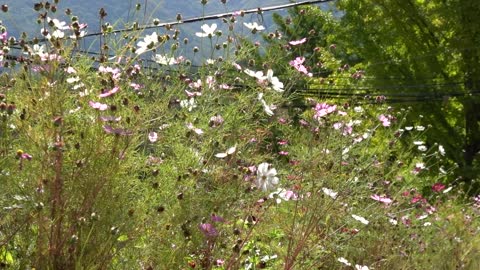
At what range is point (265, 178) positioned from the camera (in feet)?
8.78

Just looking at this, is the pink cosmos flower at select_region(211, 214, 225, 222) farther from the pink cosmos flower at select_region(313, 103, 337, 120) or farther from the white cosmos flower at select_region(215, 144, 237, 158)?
the pink cosmos flower at select_region(313, 103, 337, 120)

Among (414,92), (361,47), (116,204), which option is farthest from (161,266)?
(361,47)

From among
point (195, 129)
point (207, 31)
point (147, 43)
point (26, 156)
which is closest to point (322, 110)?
point (207, 31)

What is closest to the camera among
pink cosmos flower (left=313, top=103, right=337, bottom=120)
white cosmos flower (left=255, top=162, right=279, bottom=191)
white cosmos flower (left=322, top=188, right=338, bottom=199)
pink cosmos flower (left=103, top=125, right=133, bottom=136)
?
pink cosmos flower (left=103, top=125, right=133, bottom=136)

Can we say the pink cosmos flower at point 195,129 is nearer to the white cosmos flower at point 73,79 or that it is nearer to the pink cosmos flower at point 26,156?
the white cosmos flower at point 73,79

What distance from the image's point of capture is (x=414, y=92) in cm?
1138

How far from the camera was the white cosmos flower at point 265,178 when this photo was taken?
8.75ft

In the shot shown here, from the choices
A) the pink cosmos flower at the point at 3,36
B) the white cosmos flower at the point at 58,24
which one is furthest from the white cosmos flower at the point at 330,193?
the pink cosmos flower at the point at 3,36

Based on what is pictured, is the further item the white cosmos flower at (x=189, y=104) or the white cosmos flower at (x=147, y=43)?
the white cosmos flower at (x=189, y=104)

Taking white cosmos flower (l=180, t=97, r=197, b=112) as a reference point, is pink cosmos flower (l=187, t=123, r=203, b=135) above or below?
below

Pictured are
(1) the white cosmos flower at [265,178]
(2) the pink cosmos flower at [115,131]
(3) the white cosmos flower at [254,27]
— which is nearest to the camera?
(2) the pink cosmos flower at [115,131]

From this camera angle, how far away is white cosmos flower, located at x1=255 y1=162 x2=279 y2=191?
8.75 ft

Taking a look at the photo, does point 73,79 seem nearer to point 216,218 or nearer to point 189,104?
point 189,104

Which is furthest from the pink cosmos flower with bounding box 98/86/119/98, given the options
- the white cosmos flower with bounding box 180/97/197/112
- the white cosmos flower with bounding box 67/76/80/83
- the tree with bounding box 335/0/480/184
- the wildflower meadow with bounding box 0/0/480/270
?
the tree with bounding box 335/0/480/184
